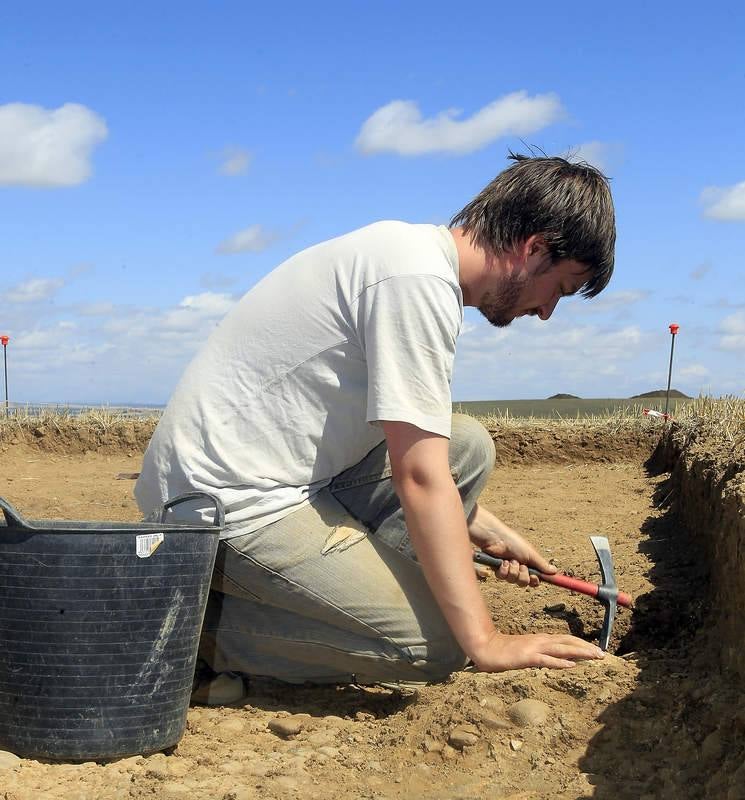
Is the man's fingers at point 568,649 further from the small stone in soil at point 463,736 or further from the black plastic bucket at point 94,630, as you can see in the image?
the black plastic bucket at point 94,630

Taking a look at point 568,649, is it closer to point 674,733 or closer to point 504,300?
point 674,733

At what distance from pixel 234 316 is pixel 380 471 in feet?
2.15

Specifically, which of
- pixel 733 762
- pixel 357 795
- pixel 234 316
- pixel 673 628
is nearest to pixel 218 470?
pixel 234 316

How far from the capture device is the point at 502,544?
10.2ft

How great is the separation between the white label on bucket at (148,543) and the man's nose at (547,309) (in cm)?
122

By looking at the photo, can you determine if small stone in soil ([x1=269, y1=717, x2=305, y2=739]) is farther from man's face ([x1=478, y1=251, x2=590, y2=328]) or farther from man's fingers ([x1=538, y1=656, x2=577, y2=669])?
man's face ([x1=478, y1=251, x2=590, y2=328])

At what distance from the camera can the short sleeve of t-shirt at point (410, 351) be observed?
2189 mm

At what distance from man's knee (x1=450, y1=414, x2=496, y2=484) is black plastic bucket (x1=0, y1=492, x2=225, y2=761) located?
0.96m

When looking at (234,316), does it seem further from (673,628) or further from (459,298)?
(673,628)

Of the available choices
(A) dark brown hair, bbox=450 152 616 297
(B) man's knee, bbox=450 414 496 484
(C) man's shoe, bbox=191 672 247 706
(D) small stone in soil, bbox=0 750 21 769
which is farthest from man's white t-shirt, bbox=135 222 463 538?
(D) small stone in soil, bbox=0 750 21 769

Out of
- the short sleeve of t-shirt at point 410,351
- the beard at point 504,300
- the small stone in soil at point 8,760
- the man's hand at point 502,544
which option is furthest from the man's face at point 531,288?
the small stone in soil at point 8,760

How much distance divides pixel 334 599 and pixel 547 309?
1012 millimetres

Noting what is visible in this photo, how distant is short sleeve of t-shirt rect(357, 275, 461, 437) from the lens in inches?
86.2

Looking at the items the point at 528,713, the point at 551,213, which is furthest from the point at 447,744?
the point at 551,213
